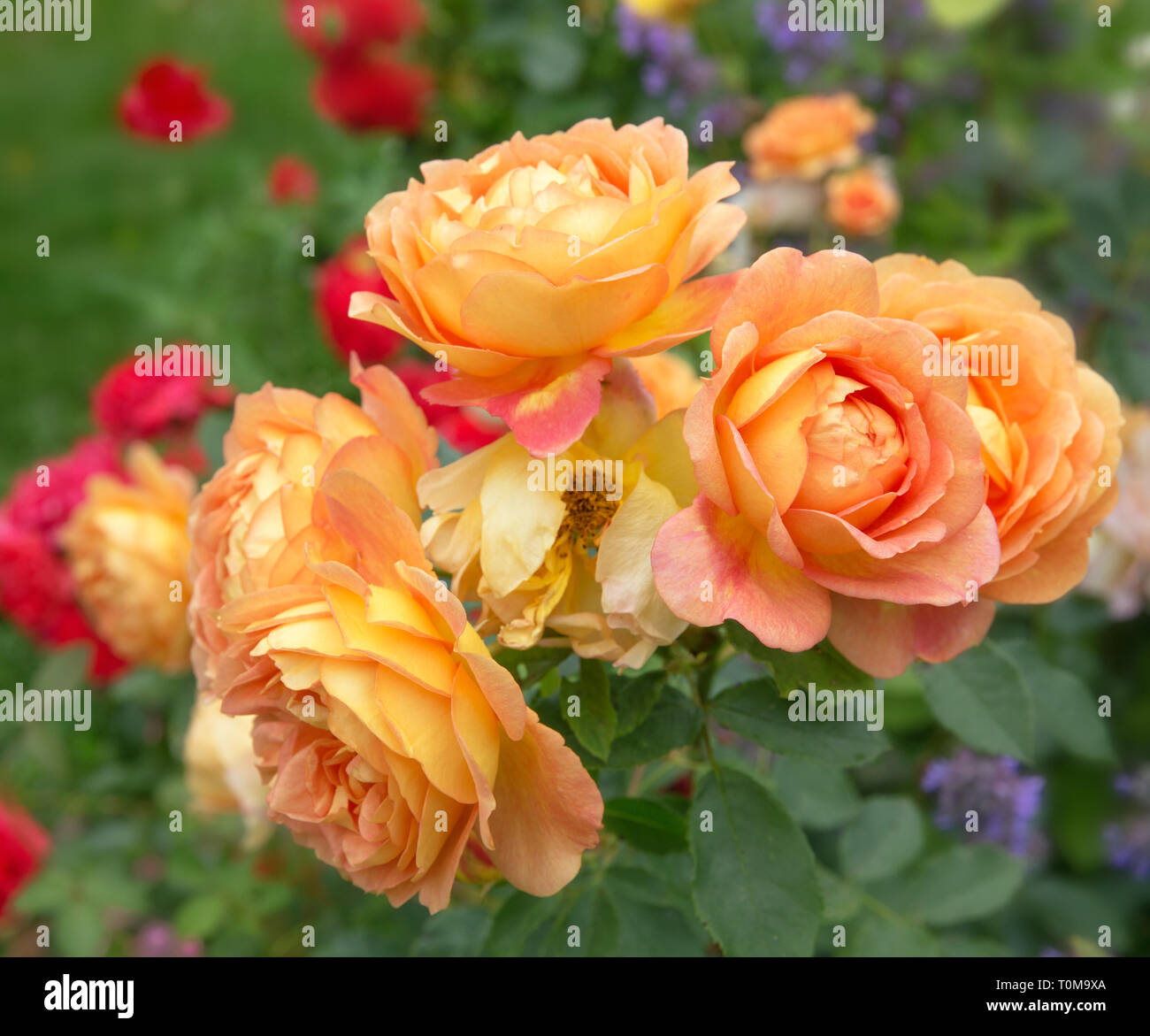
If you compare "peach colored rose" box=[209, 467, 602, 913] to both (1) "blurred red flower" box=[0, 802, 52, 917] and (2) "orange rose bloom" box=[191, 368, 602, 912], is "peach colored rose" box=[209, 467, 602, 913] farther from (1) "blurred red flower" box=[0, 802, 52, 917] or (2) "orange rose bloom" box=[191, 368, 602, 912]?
(1) "blurred red flower" box=[0, 802, 52, 917]

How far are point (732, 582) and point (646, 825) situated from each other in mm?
310

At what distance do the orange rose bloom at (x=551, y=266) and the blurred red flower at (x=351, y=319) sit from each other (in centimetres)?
93

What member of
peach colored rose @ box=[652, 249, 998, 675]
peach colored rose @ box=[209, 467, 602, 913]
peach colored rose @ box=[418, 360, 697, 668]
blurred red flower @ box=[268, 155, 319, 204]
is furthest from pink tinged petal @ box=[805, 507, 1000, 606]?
blurred red flower @ box=[268, 155, 319, 204]

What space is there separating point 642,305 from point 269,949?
43.6 inches

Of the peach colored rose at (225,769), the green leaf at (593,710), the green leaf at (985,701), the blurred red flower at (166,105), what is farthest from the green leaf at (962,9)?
the blurred red flower at (166,105)

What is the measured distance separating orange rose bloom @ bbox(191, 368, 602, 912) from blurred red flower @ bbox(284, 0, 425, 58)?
216cm

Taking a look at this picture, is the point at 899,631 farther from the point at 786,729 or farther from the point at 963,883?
the point at 963,883

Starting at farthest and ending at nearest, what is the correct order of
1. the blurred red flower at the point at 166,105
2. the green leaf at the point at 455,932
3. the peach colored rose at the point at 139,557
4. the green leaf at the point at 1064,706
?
the blurred red flower at the point at 166,105
the peach colored rose at the point at 139,557
the green leaf at the point at 1064,706
the green leaf at the point at 455,932

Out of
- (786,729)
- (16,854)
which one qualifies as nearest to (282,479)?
(786,729)

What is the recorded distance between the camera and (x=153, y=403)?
1744 millimetres

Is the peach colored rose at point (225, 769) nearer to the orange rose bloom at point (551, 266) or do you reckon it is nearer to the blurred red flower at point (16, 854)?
the blurred red flower at point (16, 854)

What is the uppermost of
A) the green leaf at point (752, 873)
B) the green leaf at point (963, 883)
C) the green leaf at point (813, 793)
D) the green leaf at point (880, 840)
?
the green leaf at point (752, 873)

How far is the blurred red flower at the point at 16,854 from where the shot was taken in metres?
1.50

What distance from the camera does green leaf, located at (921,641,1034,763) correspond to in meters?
0.96
